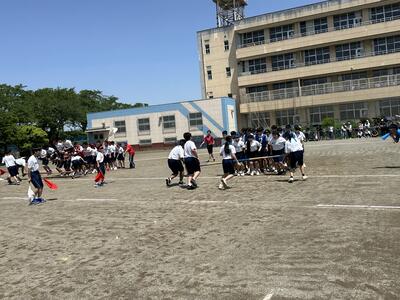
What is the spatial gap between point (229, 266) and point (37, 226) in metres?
5.43

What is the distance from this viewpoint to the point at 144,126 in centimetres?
5141

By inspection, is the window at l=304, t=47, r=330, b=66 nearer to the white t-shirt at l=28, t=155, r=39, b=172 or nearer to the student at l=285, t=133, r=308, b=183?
the student at l=285, t=133, r=308, b=183

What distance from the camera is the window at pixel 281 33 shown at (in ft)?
162

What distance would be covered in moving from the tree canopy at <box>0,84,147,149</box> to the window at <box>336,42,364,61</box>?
127 ft

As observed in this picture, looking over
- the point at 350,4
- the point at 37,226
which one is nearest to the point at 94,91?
the point at 350,4

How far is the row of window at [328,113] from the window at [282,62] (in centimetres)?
508

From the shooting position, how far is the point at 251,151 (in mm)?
16484

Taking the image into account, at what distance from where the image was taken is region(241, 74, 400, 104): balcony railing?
44688 mm

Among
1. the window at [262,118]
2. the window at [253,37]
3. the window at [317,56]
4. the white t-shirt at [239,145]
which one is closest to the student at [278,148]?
the white t-shirt at [239,145]

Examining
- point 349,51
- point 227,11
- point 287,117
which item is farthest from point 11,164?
point 227,11

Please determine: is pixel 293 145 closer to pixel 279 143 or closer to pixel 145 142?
pixel 279 143

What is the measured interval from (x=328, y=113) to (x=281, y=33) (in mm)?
10860

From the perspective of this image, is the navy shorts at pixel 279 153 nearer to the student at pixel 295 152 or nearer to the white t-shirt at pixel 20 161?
the student at pixel 295 152

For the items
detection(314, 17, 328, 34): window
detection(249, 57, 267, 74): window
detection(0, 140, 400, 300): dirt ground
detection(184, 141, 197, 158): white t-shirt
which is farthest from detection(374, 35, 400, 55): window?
detection(184, 141, 197, 158): white t-shirt
